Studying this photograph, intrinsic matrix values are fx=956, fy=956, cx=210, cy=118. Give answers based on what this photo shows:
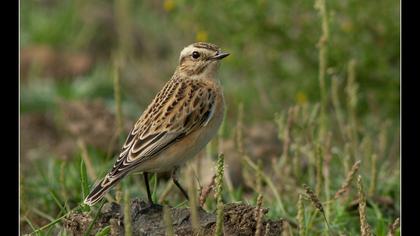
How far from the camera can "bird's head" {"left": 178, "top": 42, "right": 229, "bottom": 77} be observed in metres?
7.54

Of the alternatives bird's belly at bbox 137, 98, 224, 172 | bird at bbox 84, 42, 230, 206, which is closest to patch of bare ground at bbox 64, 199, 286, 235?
bird at bbox 84, 42, 230, 206

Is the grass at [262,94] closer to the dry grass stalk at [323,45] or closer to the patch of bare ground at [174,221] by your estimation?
the dry grass stalk at [323,45]

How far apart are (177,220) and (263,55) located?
601 cm

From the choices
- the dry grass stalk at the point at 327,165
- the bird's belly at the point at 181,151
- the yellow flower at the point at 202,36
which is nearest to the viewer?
the bird's belly at the point at 181,151

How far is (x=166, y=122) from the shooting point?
7.00 m

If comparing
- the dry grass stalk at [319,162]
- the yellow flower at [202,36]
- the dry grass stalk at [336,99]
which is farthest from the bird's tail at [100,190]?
the yellow flower at [202,36]

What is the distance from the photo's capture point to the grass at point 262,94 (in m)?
7.73

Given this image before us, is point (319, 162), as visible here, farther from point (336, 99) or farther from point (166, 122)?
point (336, 99)

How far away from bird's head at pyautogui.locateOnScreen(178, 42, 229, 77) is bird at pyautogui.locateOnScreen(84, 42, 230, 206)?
6 centimetres

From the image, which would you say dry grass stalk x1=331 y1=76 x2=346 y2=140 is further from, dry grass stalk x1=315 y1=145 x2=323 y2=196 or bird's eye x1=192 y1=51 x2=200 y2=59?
bird's eye x1=192 y1=51 x2=200 y2=59

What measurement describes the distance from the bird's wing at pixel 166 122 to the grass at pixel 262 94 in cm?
36

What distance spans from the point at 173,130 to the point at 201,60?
0.83m
